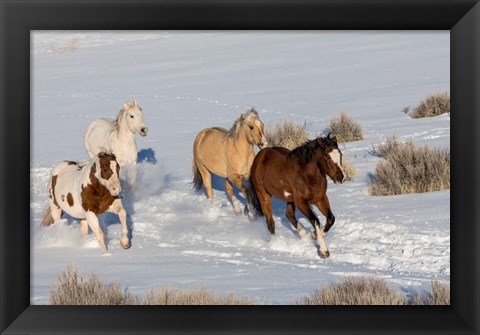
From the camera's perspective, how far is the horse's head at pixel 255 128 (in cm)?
1053

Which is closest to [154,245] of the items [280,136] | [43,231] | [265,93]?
[43,231]

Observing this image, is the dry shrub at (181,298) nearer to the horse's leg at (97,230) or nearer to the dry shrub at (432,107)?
the horse's leg at (97,230)

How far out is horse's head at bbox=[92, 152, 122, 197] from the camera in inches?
368

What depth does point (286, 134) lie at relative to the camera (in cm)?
1326

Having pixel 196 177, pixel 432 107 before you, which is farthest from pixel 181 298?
pixel 432 107

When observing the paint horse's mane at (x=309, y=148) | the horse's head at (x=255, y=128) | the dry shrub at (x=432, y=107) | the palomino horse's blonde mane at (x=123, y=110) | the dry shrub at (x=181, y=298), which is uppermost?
the dry shrub at (x=432, y=107)

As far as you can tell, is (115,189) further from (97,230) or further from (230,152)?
(230,152)

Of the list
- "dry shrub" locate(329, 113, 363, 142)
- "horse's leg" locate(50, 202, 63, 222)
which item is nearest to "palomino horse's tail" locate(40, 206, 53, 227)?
"horse's leg" locate(50, 202, 63, 222)

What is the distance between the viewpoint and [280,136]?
13273 millimetres

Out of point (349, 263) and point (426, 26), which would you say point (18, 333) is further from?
point (426, 26)

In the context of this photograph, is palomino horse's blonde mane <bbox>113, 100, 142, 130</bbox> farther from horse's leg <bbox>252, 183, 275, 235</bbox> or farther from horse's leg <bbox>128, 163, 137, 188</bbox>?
horse's leg <bbox>252, 183, 275, 235</bbox>

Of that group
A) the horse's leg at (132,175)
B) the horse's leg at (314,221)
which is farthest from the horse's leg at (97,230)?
the horse's leg at (314,221)

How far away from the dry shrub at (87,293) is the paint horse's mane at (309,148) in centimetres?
229

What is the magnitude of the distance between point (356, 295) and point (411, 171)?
10.6ft
